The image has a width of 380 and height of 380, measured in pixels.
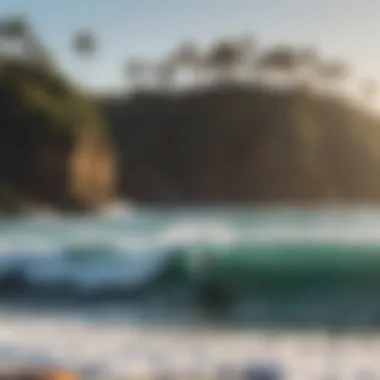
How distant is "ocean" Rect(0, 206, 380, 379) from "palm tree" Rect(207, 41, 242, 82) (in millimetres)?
221

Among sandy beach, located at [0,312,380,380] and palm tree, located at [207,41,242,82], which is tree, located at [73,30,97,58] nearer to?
palm tree, located at [207,41,242,82]

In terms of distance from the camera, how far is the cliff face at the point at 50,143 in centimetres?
114

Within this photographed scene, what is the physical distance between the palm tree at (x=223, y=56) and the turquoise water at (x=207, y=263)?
0.22m

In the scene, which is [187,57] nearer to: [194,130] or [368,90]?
[194,130]

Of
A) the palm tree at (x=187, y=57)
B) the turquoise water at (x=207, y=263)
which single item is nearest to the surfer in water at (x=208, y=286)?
the turquoise water at (x=207, y=263)

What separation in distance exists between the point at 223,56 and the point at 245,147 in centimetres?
14

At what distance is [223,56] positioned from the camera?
1.13 m

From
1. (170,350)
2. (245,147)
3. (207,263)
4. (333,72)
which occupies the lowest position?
(170,350)

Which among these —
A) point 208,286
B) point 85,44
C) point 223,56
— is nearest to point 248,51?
point 223,56

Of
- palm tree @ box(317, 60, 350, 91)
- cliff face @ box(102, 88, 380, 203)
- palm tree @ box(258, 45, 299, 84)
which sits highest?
palm tree @ box(258, 45, 299, 84)

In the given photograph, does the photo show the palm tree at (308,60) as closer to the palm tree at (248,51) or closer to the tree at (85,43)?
the palm tree at (248,51)

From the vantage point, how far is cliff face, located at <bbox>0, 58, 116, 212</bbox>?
1.14m

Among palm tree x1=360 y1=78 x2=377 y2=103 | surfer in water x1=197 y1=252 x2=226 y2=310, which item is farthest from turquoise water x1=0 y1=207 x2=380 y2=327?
palm tree x1=360 y1=78 x2=377 y2=103

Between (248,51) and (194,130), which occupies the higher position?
(248,51)
